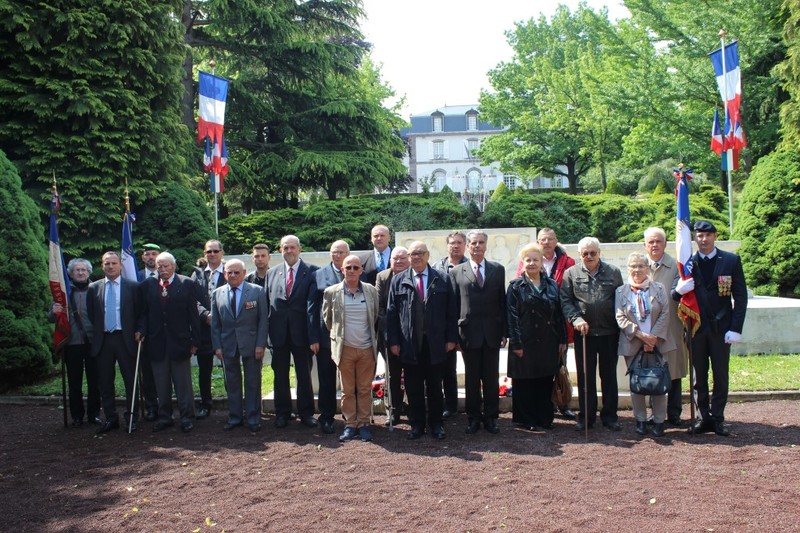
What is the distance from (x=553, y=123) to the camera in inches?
1411

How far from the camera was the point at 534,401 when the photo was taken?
22.0ft

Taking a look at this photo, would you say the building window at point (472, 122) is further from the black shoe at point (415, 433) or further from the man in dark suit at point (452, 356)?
the black shoe at point (415, 433)

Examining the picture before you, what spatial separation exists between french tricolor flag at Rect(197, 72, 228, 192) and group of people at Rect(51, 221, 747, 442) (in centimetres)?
750

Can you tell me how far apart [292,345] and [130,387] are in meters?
1.92

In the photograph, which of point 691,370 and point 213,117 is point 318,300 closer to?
point 691,370

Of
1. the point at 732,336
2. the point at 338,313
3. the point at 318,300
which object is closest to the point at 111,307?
the point at 318,300

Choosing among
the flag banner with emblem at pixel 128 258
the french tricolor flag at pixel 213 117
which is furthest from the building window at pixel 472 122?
the flag banner with emblem at pixel 128 258

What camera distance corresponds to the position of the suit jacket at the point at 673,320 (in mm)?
6426

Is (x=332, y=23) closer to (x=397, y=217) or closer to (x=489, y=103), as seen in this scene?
(x=397, y=217)

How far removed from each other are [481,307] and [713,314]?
2.12 meters

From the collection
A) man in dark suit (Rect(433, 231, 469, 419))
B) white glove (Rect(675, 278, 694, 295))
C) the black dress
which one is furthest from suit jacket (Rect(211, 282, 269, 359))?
white glove (Rect(675, 278, 694, 295))

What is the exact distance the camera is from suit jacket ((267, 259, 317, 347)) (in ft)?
23.1

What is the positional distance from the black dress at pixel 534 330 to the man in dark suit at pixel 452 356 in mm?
674

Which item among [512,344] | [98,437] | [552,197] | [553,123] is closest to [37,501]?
[98,437]
